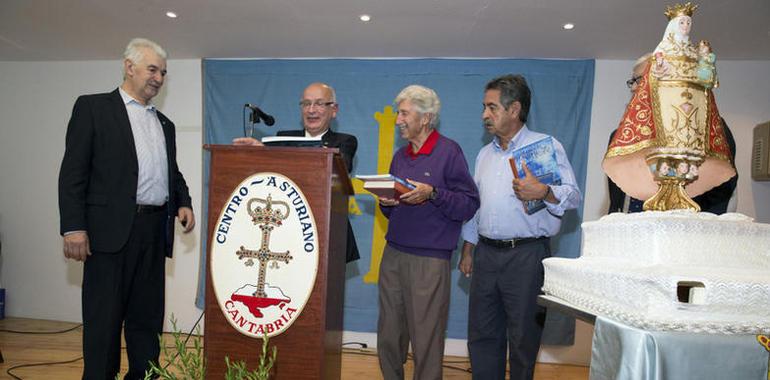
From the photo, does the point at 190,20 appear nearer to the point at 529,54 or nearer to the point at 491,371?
the point at 529,54

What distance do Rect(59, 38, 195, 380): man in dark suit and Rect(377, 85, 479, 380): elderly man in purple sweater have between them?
1021 mm

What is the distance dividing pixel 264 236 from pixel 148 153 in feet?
3.30

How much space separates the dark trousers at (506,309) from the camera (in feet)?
6.94

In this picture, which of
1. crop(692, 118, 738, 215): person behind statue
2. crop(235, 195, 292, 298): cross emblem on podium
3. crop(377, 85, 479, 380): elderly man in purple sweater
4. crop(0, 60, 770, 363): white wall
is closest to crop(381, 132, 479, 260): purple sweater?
crop(377, 85, 479, 380): elderly man in purple sweater

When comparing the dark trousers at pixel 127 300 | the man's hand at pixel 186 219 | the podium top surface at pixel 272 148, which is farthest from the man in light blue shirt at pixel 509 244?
the dark trousers at pixel 127 300

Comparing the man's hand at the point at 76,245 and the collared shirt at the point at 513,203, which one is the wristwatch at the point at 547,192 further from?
the man's hand at the point at 76,245

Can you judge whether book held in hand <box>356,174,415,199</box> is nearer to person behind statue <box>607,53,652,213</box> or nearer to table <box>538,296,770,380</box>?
person behind statue <box>607,53,652,213</box>

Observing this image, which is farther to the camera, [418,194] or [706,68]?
[418,194]

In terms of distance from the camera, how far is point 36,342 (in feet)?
12.0

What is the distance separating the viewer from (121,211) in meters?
2.09

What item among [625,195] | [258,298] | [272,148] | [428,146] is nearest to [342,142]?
[428,146]

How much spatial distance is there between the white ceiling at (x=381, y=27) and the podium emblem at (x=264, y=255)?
1773 millimetres

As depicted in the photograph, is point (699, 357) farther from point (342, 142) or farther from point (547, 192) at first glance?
point (342, 142)

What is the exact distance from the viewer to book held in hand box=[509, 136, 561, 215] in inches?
82.7
